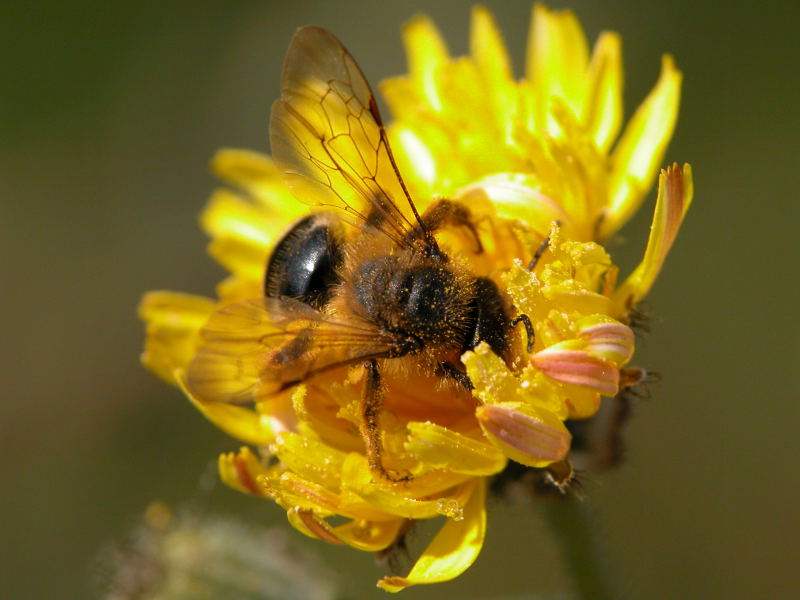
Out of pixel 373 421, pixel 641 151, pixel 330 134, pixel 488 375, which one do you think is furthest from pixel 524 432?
pixel 641 151

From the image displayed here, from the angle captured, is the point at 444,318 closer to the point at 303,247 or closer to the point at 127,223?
the point at 303,247

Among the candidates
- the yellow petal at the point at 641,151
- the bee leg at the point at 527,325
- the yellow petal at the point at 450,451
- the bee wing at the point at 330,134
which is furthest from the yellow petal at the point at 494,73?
the yellow petal at the point at 450,451

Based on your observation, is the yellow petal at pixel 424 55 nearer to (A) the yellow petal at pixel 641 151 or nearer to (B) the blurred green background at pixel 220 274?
(A) the yellow petal at pixel 641 151

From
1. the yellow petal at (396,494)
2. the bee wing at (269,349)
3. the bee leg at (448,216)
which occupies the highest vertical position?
the bee leg at (448,216)

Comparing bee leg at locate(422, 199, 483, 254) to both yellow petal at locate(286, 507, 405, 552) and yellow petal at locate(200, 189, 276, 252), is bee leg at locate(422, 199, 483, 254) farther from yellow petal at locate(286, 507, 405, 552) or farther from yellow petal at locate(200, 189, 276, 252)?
yellow petal at locate(200, 189, 276, 252)

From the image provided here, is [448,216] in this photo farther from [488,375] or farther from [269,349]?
[269,349]

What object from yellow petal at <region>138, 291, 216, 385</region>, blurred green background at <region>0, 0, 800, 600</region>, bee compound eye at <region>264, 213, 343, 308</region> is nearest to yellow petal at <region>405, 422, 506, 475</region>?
bee compound eye at <region>264, 213, 343, 308</region>
